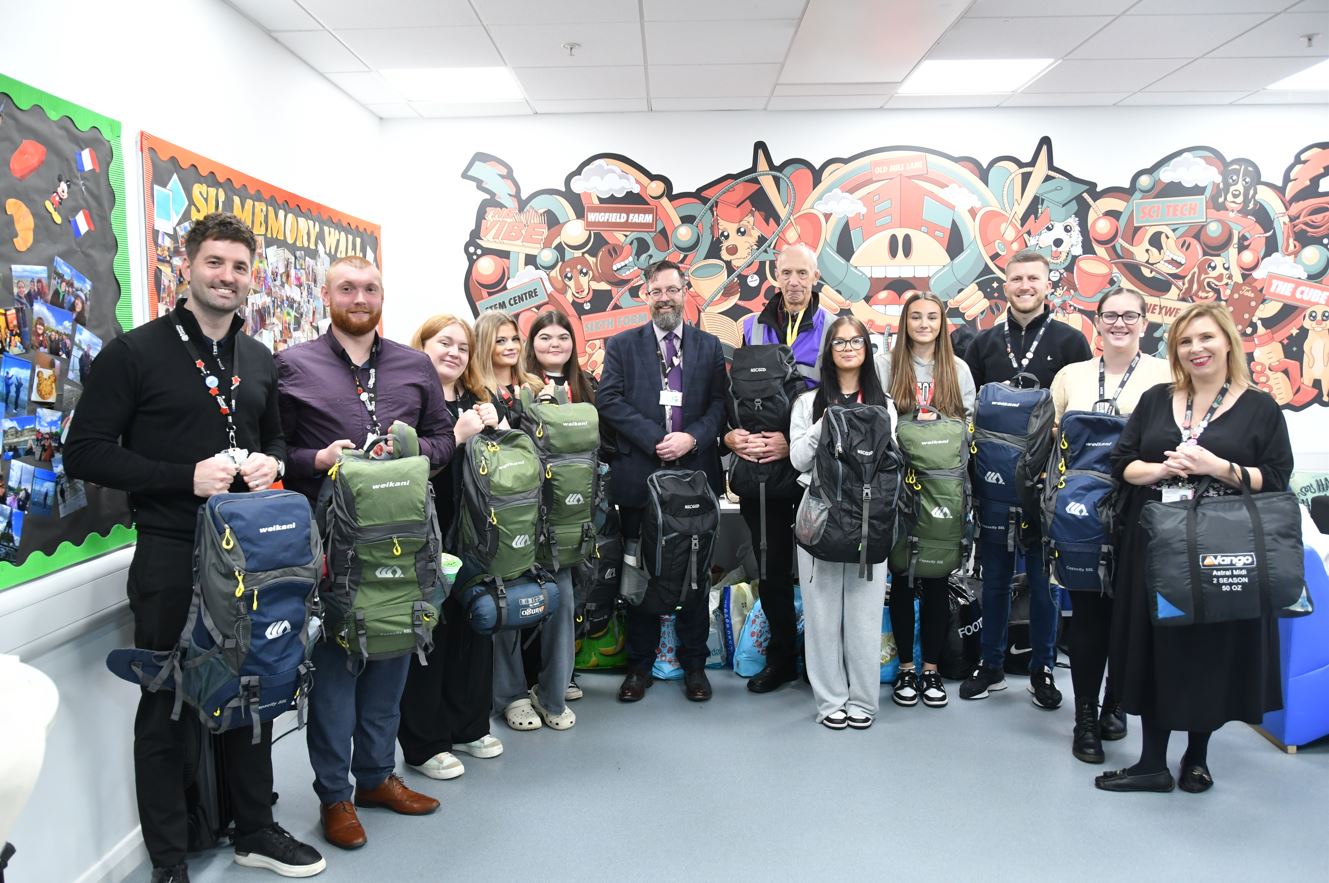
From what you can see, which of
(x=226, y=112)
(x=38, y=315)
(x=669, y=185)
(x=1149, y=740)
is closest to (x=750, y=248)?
(x=669, y=185)

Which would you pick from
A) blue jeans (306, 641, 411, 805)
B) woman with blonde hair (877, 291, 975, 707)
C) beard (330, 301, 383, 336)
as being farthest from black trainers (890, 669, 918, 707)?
beard (330, 301, 383, 336)

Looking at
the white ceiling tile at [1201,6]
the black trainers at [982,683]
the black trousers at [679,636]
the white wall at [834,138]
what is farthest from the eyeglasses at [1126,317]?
the white wall at [834,138]

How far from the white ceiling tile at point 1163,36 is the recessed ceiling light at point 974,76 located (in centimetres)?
29

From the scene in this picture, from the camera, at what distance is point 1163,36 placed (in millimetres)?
4328

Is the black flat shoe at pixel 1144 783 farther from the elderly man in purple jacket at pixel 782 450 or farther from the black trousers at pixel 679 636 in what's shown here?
the black trousers at pixel 679 636

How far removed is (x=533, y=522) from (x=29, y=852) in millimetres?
1626

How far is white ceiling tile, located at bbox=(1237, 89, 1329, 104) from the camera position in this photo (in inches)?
210

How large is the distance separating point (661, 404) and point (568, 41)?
2.00m

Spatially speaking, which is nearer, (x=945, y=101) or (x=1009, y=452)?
(x=1009, y=452)

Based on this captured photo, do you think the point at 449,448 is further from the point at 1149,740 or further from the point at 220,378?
the point at 1149,740

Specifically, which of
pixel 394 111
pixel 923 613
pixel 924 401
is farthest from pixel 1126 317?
pixel 394 111

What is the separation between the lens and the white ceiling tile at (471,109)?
5285mm

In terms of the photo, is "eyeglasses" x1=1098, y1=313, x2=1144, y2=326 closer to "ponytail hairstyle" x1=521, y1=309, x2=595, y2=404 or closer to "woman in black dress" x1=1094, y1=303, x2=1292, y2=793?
"woman in black dress" x1=1094, y1=303, x2=1292, y2=793

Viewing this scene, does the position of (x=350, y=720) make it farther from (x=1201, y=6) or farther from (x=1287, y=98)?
(x=1287, y=98)
